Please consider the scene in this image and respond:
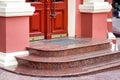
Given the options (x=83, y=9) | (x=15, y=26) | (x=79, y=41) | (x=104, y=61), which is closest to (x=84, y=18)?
(x=83, y=9)

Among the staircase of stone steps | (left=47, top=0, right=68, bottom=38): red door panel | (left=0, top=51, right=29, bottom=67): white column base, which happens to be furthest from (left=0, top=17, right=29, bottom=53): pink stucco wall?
(left=47, top=0, right=68, bottom=38): red door panel

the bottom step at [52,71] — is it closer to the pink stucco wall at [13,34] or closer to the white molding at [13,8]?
the pink stucco wall at [13,34]

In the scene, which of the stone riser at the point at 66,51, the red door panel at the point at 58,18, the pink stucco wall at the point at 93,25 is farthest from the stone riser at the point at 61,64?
the red door panel at the point at 58,18

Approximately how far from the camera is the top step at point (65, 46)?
721 centimetres

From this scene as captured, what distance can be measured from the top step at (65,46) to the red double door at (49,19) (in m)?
0.32

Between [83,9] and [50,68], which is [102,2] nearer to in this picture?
[83,9]

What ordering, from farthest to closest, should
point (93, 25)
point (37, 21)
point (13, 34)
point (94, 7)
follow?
point (93, 25) → point (94, 7) → point (37, 21) → point (13, 34)

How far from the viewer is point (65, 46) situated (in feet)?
25.2

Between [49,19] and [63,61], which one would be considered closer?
[63,61]

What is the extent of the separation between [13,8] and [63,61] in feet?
5.16

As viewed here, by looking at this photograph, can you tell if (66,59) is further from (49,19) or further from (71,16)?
(71,16)

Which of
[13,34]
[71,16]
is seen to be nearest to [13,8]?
[13,34]

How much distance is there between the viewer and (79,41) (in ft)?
27.9

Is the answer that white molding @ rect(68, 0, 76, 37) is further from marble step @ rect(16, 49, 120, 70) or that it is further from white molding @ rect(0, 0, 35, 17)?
white molding @ rect(0, 0, 35, 17)
